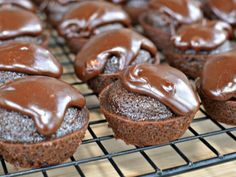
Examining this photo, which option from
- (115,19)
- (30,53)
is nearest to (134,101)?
(30,53)

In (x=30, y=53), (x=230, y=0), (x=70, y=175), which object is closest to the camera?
(x=70, y=175)

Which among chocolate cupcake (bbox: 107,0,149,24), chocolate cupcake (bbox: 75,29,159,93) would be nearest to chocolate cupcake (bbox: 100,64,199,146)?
chocolate cupcake (bbox: 75,29,159,93)

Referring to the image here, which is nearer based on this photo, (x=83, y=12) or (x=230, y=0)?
(x=83, y=12)

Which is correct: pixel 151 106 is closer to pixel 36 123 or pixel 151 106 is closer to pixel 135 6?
pixel 36 123

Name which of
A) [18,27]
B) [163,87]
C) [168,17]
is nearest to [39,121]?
[163,87]

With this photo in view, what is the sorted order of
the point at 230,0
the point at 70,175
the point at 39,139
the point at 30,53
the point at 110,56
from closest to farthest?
the point at 39,139 < the point at 70,175 < the point at 30,53 < the point at 110,56 < the point at 230,0

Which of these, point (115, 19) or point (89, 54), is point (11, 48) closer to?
point (89, 54)

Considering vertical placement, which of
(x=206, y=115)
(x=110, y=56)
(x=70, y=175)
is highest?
(x=110, y=56)

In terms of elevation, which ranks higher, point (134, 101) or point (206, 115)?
point (134, 101)
